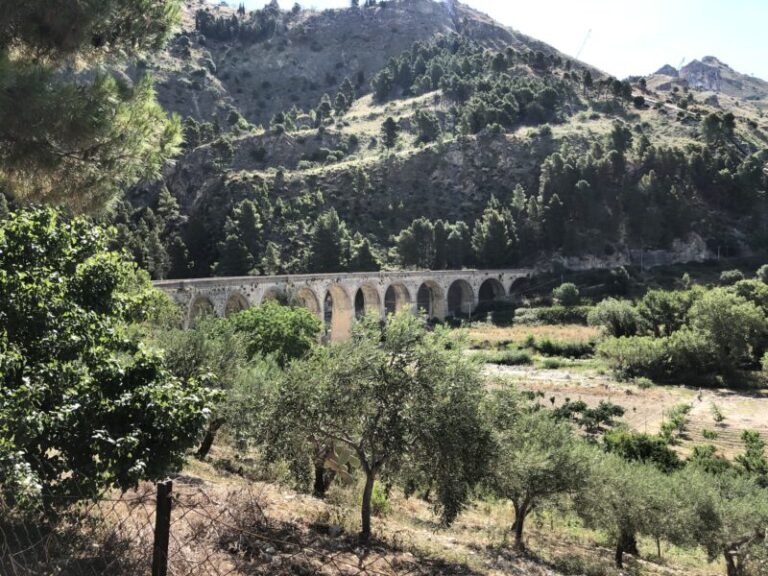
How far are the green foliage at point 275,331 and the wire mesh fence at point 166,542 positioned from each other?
19732 millimetres

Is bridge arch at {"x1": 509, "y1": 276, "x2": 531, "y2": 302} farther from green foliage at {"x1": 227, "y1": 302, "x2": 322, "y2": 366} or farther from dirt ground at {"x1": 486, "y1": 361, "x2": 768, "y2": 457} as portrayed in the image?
green foliage at {"x1": 227, "y1": 302, "x2": 322, "y2": 366}

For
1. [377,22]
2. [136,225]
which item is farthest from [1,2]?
[377,22]

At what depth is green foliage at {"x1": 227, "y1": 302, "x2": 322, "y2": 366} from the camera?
3102 centimetres

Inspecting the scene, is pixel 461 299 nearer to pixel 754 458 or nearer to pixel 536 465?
pixel 754 458

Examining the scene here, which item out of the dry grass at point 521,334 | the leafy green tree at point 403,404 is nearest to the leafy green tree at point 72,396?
the leafy green tree at point 403,404

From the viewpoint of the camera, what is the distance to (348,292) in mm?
58219

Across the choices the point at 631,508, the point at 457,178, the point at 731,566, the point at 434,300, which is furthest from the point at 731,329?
the point at 457,178

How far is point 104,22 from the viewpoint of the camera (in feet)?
28.2

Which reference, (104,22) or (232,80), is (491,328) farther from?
(232,80)

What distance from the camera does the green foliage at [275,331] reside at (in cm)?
3102

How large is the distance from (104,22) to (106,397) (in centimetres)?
587

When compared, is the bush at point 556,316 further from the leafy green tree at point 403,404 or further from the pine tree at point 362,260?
the leafy green tree at point 403,404

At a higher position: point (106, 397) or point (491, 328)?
point (106, 397)

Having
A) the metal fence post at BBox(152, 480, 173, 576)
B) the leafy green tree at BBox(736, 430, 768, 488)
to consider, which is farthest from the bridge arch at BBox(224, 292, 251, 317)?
the metal fence post at BBox(152, 480, 173, 576)
